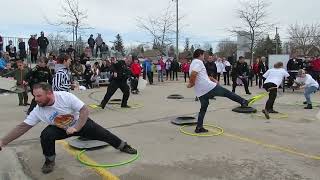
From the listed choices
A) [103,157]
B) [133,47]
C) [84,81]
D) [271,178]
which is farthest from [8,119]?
[133,47]

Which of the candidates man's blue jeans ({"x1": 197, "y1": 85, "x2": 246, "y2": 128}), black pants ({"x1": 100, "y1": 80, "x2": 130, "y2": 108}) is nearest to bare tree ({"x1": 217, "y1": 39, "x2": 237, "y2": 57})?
black pants ({"x1": 100, "y1": 80, "x2": 130, "y2": 108})

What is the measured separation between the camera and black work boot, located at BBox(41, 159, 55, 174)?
240 inches

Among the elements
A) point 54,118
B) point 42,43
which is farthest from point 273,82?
point 42,43

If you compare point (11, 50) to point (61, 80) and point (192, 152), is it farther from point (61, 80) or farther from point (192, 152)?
point (192, 152)

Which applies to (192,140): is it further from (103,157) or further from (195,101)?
(195,101)

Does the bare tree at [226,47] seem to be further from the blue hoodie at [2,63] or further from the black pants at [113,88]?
the black pants at [113,88]

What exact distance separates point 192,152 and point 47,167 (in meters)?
2.39

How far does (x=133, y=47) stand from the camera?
50812 millimetres

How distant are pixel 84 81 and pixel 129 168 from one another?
16117 mm

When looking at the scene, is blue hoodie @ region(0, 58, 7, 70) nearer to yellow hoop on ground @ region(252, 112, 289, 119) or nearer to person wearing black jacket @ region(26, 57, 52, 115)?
person wearing black jacket @ region(26, 57, 52, 115)

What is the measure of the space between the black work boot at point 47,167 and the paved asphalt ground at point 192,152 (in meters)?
0.11

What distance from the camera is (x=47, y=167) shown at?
6.13 meters

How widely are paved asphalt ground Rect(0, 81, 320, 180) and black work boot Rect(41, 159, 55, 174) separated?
4.4 inches

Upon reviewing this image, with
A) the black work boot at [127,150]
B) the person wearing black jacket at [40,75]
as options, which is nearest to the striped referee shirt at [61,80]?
the person wearing black jacket at [40,75]
